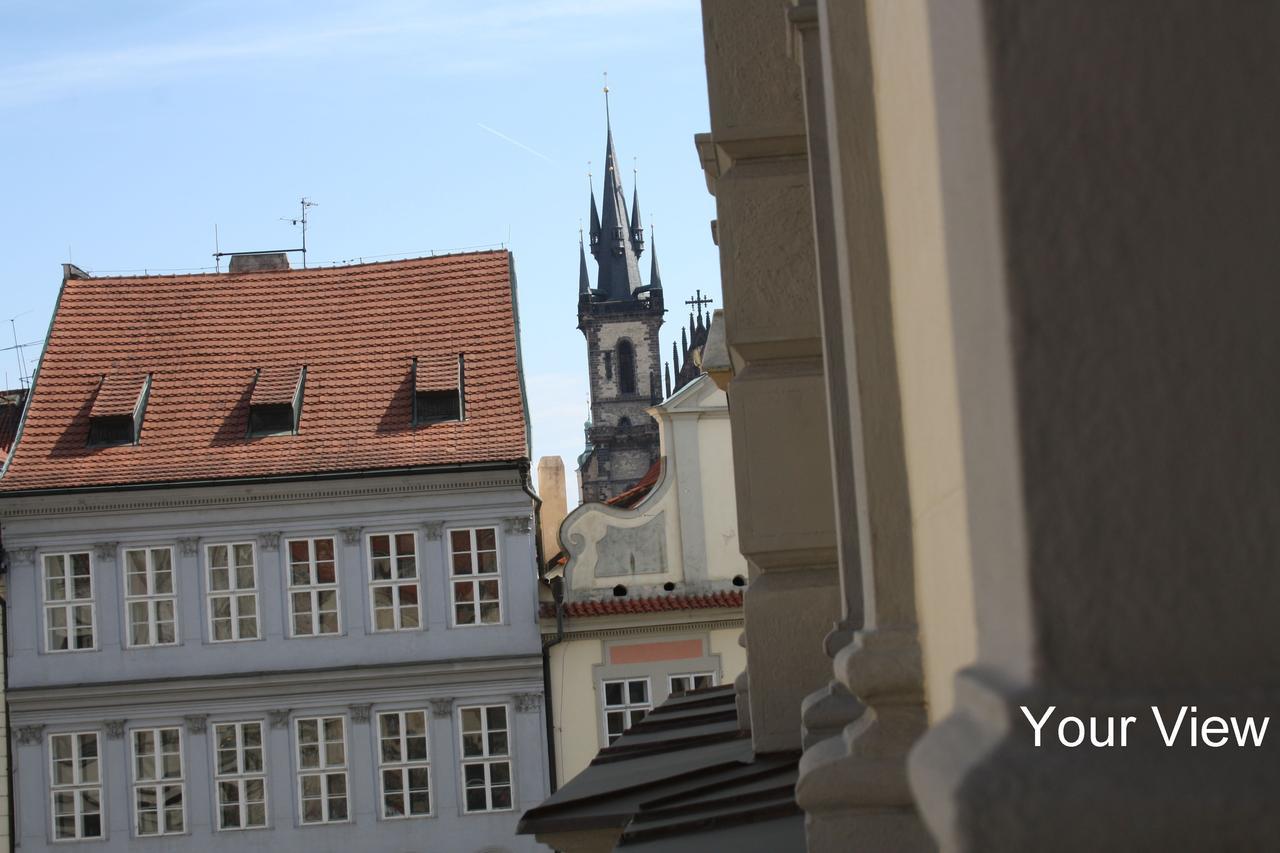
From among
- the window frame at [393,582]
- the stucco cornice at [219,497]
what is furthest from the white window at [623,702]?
the stucco cornice at [219,497]

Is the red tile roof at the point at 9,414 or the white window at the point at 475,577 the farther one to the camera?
the red tile roof at the point at 9,414

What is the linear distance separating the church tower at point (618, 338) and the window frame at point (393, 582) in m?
71.0

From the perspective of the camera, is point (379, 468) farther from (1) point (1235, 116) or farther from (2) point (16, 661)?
(1) point (1235, 116)

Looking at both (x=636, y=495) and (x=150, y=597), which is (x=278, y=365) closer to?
(x=150, y=597)

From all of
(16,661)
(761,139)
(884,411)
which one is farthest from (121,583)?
(884,411)

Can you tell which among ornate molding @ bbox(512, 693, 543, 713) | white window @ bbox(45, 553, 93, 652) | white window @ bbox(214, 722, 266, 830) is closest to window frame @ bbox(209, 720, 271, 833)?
white window @ bbox(214, 722, 266, 830)

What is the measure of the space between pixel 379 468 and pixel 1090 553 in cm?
2531

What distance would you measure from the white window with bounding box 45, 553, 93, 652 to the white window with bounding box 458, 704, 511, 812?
5.49m

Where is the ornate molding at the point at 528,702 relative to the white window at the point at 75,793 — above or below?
above

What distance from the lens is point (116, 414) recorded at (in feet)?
89.8

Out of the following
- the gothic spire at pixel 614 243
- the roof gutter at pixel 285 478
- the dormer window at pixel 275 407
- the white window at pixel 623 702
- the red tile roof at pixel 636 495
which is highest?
the gothic spire at pixel 614 243

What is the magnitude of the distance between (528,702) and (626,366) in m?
73.5

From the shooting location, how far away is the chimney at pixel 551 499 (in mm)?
30609

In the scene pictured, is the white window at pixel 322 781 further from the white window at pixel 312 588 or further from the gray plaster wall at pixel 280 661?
the white window at pixel 312 588
